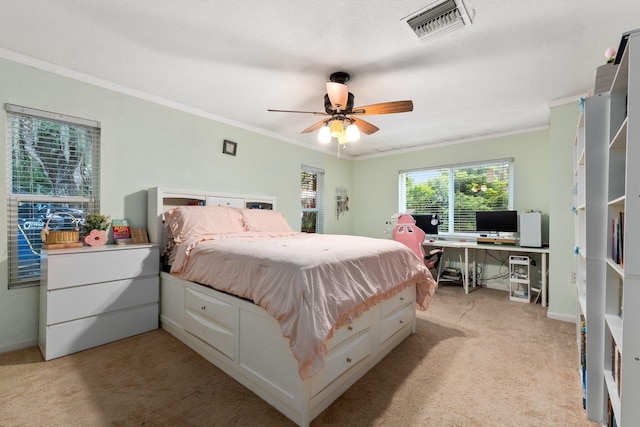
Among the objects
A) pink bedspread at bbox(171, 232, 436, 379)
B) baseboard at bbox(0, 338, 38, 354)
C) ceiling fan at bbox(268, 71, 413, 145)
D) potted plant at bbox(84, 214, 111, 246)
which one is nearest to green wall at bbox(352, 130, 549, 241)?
ceiling fan at bbox(268, 71, 413, 145)

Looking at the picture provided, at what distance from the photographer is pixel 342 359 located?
174 cm

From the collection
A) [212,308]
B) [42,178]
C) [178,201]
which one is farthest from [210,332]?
[42,178]

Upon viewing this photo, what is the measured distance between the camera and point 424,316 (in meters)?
3.09

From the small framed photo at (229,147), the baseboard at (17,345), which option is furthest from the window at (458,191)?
the baseboard at (17,345)

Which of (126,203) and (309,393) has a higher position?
(126,203)

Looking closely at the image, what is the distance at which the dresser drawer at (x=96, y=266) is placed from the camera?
2.16 meters

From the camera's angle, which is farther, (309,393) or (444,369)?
(444,369)

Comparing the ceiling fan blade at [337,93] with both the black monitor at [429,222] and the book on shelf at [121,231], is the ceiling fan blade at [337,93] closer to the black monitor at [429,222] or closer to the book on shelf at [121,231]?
the book on shelf at [121,231]

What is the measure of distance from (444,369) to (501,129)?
357cm

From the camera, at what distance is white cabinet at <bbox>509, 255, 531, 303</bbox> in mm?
3625

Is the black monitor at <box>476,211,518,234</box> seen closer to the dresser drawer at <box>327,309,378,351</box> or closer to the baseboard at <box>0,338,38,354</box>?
the dresser drawer at <box>327,309,378,351</box>

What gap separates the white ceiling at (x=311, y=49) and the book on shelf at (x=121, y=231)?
4.36ft

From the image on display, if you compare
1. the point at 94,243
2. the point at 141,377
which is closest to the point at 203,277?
the point at 141,377

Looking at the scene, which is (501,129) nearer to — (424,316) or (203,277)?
(424,316)
